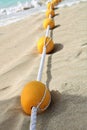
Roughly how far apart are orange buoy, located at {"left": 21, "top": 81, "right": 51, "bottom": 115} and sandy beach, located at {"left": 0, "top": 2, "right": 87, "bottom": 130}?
7 centimetres

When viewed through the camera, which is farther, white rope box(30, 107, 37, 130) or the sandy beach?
the sandy beach

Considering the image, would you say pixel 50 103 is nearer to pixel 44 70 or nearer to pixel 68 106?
pixel 68 106

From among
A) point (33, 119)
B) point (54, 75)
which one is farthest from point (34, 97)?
point (54, 75)

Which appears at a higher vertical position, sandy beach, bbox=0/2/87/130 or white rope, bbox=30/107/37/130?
white rope, bbox=30/107/37/130

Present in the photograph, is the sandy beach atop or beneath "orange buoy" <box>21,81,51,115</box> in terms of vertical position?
beneath

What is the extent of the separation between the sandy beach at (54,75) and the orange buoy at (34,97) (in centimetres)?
7

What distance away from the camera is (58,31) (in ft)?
14.6

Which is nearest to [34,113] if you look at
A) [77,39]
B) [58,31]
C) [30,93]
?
[30,93]

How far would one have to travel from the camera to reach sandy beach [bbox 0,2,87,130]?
6.60 ft

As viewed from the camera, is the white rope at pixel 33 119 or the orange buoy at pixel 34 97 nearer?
the white rope at pixel 33 119

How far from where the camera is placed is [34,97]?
2035mm

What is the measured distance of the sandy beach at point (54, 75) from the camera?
2.01 meters

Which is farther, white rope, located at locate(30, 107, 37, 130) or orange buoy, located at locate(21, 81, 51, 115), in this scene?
orange buoy, located at locate(21, 81, 51, 115)

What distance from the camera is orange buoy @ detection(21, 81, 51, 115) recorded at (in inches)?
80.4
